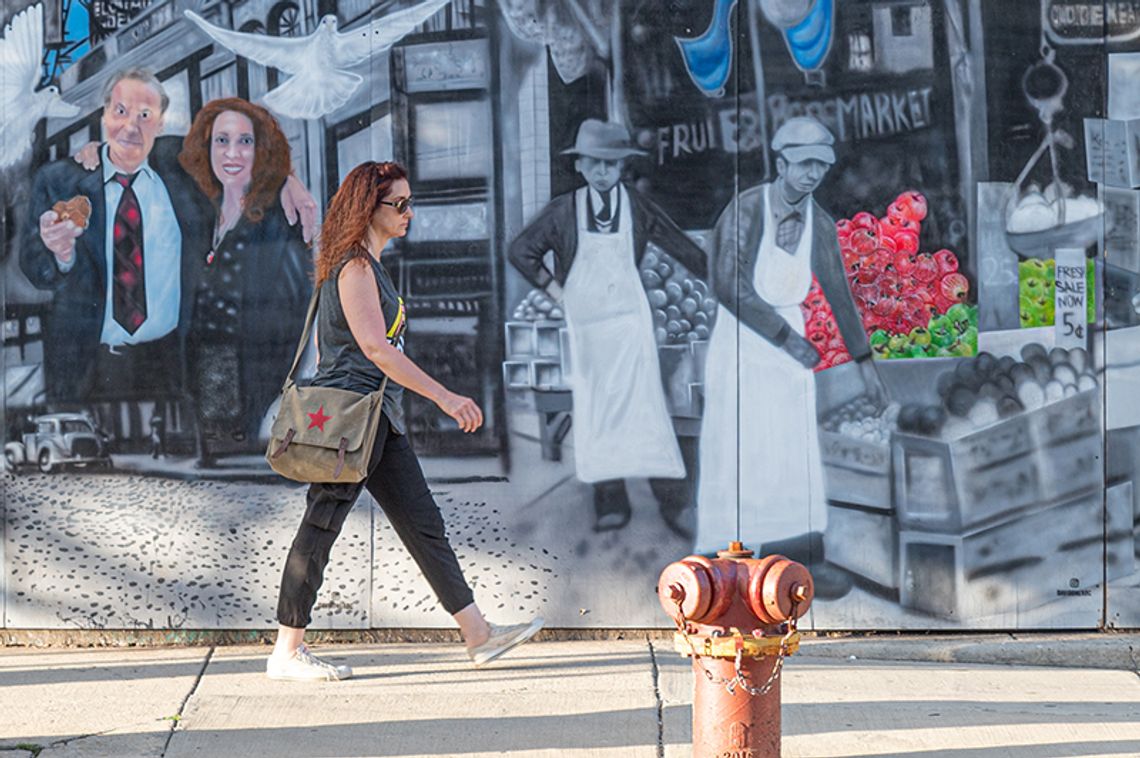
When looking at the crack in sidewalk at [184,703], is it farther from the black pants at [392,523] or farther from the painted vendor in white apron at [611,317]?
the painted vendor in white apron at [611,317]

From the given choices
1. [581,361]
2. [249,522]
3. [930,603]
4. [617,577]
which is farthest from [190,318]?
[930,603]

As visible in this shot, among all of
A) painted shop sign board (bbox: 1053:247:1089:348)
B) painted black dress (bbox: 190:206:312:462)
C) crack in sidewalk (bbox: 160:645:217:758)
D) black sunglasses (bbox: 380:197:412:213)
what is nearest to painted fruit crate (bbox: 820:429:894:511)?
painted shop sign board (bbox: 1053:247:1089:348)

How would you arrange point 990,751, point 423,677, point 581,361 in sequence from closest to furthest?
point 990,751 → point 423,677 → point 581,361

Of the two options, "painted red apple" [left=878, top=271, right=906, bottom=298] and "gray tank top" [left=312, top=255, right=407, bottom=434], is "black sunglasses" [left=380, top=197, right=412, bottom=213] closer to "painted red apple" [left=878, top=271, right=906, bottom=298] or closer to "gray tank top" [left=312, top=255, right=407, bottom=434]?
"gray tank top" [left=312, top=255, right=407, bottom=434]

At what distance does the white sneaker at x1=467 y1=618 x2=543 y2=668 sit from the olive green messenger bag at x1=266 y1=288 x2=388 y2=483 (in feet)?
2.77

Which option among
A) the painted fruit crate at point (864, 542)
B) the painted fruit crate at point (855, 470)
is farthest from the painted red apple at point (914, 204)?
the painted fruit crate at point (864, 542)

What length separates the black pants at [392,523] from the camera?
5.88 meters

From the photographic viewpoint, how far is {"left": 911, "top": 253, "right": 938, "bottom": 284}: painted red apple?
6.52 meters

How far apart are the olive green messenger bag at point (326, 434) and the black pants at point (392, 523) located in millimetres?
126

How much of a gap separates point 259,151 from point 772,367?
2313mm

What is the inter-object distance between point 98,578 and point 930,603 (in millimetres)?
3487

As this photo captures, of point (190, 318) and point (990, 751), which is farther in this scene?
point (190, 318)

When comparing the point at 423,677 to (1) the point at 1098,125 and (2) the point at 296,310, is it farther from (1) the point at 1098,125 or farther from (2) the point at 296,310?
(1) the point at 1098,125

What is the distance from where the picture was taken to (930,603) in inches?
259
